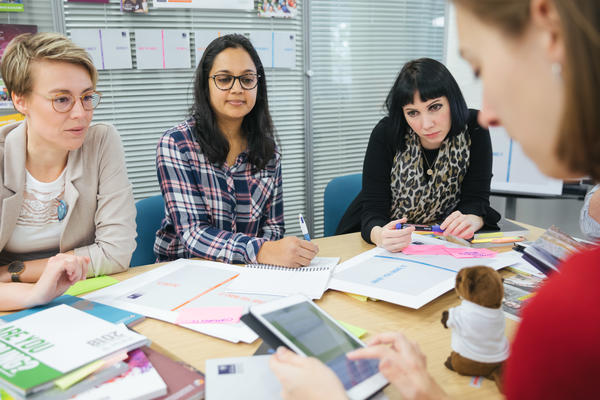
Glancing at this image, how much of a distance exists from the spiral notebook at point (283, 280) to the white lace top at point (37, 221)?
611 mm

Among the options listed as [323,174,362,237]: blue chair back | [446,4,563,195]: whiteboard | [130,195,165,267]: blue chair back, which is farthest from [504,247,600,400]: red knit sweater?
[446,4,563,195]: whiteboard

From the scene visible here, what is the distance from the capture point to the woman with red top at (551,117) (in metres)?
0.42

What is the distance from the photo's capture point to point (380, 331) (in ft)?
3.32

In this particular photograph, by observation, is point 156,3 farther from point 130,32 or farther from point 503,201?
point 503,201

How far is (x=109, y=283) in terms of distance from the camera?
1265 millimetres

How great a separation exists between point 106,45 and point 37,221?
1.49 meters

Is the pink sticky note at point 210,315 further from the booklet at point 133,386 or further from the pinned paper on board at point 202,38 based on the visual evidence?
the pinned paper on board at point 202,38

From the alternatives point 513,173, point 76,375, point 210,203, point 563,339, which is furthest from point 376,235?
point 513,173

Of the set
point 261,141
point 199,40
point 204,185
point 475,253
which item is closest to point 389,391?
point 475,253

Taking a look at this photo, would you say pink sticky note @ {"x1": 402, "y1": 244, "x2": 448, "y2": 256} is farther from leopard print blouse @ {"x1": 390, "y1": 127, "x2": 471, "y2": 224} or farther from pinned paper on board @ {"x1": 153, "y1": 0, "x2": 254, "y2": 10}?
pinned paper on board @ {"x1": 153, "y1": 0, "x2": 254, "y2": 10}

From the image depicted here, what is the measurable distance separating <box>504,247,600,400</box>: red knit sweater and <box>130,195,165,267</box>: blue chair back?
5.18 feet

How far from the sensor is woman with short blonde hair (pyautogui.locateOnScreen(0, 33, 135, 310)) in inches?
53.2

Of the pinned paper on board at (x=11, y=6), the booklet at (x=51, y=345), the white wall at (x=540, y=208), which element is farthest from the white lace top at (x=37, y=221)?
the white wall at (x=540, y=208)

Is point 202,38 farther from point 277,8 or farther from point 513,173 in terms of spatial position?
point 513,173
